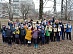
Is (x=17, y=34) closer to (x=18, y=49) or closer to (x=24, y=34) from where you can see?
(x=24, y=34)

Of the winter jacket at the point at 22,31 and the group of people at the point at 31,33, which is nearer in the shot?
the group of people at the point at 31,33

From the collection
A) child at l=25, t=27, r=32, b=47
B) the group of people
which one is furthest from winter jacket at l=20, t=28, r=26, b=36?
child at l=25, t=27, r=32, b=47

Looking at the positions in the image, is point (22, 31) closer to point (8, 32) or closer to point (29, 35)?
point (29, 35)

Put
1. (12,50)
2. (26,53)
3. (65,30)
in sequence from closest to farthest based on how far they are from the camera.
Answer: (26,53) < (12,50) < (65,30)

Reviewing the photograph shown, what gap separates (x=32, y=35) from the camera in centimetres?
1273

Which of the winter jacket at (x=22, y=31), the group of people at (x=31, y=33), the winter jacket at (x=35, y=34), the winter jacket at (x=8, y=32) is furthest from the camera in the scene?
the winter jacket at (x=22, y=31)

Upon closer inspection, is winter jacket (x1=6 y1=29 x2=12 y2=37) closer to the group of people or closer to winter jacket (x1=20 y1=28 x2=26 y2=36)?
the group of people

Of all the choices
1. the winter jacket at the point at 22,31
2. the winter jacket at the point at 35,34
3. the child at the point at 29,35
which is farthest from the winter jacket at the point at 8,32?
the winter jacket at the point at 35,34

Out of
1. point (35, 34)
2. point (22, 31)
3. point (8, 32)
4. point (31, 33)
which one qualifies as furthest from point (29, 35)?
point (8, 32)

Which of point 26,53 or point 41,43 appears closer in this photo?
point 26,53

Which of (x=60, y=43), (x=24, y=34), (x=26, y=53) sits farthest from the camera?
(x=60, y=43)

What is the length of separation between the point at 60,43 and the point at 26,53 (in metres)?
3.67

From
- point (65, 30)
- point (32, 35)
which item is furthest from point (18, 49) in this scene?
point (65, 30)

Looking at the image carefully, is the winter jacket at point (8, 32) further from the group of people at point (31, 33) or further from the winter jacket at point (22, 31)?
the winter jacket at point (22, 31)
